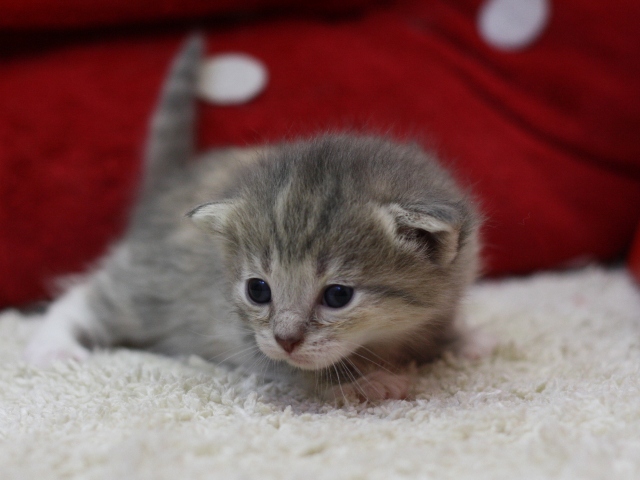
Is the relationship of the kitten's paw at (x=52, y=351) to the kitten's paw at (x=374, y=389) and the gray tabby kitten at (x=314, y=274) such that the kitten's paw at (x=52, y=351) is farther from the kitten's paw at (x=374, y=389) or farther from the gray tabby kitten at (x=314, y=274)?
the kitten's paw at (x=374, y=389)

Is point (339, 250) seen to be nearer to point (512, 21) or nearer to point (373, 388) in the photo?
point (373, 388)

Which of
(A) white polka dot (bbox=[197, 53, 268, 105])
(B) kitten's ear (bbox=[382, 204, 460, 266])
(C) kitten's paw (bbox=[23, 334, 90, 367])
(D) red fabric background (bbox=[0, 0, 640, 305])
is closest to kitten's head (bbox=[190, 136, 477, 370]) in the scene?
(B) kitten's ear (bbox=[382, 204, 460, 266])

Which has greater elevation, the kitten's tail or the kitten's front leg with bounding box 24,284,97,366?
the kitten's tail

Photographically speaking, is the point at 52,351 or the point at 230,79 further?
the point at 230,79

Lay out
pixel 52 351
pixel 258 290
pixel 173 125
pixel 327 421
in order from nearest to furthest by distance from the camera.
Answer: pixel 327 421
pixel 258 290
pixel 52 351
pixel 173 125

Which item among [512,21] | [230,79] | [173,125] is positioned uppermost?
[512,21]

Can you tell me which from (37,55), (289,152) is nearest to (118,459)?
(289,152)

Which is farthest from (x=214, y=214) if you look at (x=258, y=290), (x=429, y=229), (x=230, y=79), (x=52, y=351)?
(x=230, y=79)

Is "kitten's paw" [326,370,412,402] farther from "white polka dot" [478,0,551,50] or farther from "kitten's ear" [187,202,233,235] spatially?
"white polka dot" [478,0,551,50]

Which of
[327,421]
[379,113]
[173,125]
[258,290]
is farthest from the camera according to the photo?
[379,113]
